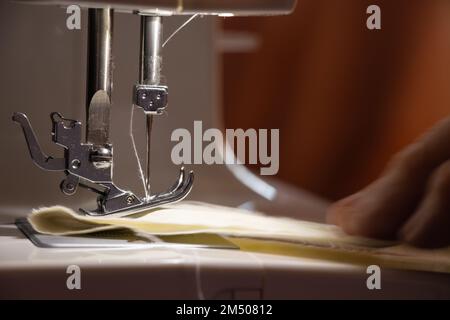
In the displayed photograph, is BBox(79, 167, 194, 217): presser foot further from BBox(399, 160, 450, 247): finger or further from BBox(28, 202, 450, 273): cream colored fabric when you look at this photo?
BBox(399, 160, 450, 247): finger

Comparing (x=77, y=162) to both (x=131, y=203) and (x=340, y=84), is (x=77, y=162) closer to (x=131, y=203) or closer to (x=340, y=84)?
(x=131, y=203)

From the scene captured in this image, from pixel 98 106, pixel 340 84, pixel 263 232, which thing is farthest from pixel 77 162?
pixel 340 84

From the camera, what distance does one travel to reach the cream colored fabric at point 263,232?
2.25 ft

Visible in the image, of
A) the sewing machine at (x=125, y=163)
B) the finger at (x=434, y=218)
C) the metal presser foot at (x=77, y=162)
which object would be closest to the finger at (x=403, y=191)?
the finger at (x=434, y=218)

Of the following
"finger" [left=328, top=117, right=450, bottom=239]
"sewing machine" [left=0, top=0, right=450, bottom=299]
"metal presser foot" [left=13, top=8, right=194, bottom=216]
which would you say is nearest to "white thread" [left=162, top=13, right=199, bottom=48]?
"sewing machine" [left=0, top=0, right=450, bottom=299]

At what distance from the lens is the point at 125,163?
96cm

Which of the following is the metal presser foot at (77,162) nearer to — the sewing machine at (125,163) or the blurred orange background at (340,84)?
the sewing machine at (125,163)

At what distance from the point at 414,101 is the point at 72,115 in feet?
1.62

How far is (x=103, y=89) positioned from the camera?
0.74m

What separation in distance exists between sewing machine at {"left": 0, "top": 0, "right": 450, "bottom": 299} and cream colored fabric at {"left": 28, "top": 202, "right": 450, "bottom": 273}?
2 cm

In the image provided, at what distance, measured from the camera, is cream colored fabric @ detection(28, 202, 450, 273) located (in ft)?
2.25

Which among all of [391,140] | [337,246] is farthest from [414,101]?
[337,246]

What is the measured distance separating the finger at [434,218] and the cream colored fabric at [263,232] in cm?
3

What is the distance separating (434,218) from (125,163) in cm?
40
